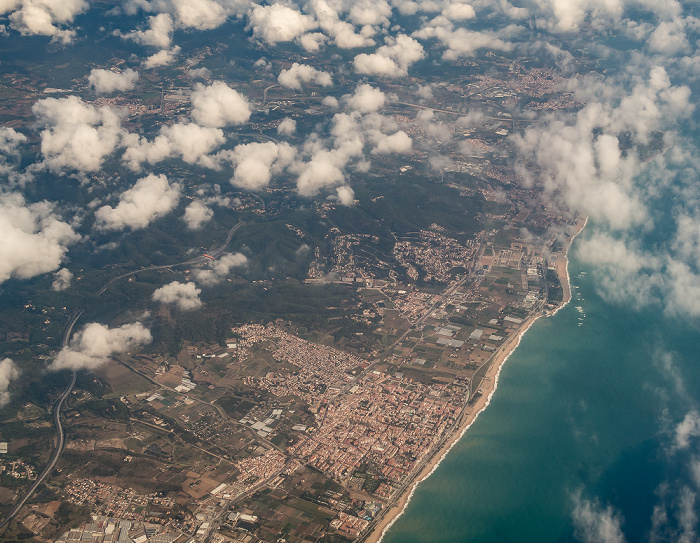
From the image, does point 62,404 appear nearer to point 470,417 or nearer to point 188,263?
point 188,263

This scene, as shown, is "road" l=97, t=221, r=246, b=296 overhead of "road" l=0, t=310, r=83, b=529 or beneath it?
beneath

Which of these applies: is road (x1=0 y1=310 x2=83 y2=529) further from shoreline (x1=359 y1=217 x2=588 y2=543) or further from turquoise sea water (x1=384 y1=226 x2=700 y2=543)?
turquoise sea water (x1=384 y1=226 x2=700 y2=543)

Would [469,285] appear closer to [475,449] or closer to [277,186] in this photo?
[475,449]

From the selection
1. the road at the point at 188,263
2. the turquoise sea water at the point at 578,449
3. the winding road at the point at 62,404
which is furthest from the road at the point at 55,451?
the turquoise sea water at the point at 578,449

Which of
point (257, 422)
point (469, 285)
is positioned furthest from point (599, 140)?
point (257, 422)

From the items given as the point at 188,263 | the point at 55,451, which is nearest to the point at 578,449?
the point at 55,451

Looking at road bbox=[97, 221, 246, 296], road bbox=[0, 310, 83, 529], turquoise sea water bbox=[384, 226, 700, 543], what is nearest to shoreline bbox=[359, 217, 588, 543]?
turquoise sea water bbox=[384, 226, 700, 543]
